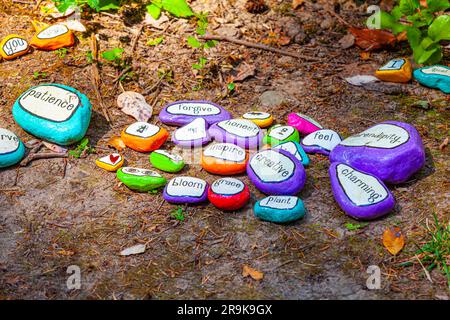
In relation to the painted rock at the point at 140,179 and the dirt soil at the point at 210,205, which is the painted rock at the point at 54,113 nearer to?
the dirt soil at the point at 210,205

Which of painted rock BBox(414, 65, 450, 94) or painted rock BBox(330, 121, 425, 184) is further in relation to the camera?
painted rock BBox(414, 65, 450, 94)

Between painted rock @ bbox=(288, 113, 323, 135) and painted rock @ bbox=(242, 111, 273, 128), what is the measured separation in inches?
4.7

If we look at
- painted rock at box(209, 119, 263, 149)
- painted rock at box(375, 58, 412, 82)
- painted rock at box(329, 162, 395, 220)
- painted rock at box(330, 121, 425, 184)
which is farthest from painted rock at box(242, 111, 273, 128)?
painted rock at box(375, 58, 412, 82)

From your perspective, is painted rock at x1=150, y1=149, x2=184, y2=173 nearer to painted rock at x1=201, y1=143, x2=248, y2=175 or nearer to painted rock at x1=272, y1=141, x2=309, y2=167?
painted rock at x1=201, y1=143, x2=248, y2=175

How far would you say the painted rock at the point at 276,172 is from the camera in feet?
8.44

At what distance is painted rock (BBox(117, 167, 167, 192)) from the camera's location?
8.50 ft

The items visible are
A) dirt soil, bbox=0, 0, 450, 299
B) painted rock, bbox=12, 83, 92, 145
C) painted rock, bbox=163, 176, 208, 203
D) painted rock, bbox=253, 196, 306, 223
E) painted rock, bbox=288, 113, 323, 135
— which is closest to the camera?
dirt soil, bbox=0, 0, 450, 299

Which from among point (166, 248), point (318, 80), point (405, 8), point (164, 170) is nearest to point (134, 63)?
point (164, 170)

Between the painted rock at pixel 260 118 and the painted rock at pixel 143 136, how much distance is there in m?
0.49

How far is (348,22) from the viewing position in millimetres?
3777

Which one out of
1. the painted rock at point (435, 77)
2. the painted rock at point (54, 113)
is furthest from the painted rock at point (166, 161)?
the painted rock at point (435, 77)

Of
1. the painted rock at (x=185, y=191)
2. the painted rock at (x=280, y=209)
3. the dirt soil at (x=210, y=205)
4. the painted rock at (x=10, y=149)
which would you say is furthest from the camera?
the painted rock at (x=10, y=149)

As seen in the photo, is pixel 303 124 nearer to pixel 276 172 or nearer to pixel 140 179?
pixel 276 172

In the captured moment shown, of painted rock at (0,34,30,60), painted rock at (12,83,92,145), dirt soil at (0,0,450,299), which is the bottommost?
dirt soil at (0,0,450,299)
